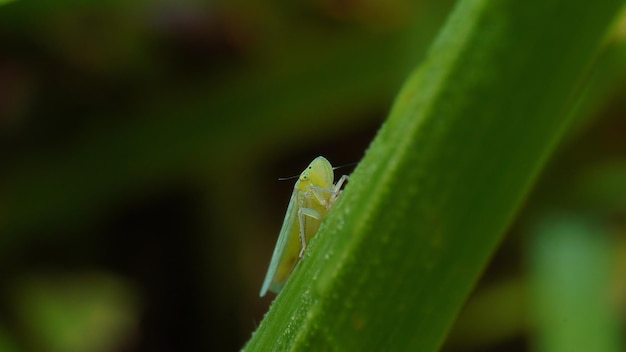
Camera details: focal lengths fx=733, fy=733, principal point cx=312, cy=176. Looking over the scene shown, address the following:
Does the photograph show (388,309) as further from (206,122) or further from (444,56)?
(206,122)

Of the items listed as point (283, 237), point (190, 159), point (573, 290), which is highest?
point (283, 237)

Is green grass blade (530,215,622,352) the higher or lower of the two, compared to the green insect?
lower

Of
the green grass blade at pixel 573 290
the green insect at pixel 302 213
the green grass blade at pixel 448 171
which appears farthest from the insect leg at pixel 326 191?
the green grass blade at pixel 573 290

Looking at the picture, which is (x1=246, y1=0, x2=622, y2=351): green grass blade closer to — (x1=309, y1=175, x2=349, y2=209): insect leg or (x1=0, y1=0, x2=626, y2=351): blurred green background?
(x1=309, y1=175, x2=349, y2=209): insect leg

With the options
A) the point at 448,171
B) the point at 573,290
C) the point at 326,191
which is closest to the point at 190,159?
the point at 326,191

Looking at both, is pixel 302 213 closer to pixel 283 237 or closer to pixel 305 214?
pixel 305 214

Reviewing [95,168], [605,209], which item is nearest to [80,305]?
[95,168]

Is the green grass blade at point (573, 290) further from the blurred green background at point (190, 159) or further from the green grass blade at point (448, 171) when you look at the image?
the green grass blade at point (448, 171)

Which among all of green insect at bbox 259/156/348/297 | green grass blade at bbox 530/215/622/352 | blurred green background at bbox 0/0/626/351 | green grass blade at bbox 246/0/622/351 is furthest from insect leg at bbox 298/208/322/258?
blurred green background at bbox 0/0/626/351
